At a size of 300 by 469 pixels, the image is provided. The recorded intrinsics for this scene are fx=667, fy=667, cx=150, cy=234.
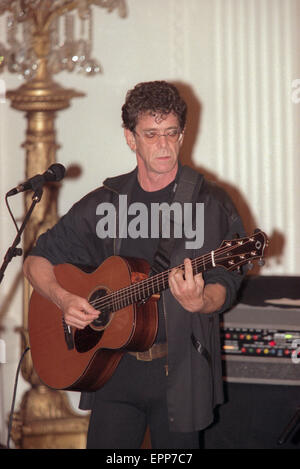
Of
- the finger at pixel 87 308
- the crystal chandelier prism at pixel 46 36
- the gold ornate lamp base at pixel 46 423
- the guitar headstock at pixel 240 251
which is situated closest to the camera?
the guitar headstock at pixel 240 251

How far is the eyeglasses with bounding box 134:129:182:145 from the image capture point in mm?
2496

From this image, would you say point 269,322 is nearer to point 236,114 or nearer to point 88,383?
point 88,383

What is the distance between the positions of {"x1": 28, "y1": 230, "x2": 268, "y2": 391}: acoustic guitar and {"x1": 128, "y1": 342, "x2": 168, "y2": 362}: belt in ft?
0.07

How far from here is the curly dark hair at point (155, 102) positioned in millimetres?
2484

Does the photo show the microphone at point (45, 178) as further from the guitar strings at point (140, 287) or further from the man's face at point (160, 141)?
the guitar strings at point (140, 287)

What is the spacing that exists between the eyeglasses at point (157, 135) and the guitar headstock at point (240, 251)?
1.60 ft

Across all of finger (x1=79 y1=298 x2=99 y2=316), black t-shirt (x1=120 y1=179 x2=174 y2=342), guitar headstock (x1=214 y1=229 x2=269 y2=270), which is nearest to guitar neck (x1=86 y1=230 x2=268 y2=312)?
guitar headstock (x1=214 y1=229 x2=269 y2=270)

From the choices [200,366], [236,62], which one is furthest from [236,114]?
[200,366]

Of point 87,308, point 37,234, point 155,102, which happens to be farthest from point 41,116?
point 87,308

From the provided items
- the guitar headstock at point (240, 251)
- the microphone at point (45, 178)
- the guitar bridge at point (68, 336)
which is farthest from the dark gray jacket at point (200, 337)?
the guitar bridge at point (68, 336)

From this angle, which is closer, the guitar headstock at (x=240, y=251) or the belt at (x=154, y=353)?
the guitar headstock at (x=240, y=251)

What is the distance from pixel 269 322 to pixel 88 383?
Result: 0.93 metres

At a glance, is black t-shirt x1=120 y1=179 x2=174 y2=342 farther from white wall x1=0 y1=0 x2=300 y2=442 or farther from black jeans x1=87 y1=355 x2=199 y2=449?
white wall x1=0 y1=0 x2=300 y2=442

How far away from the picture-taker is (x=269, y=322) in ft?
10.0
